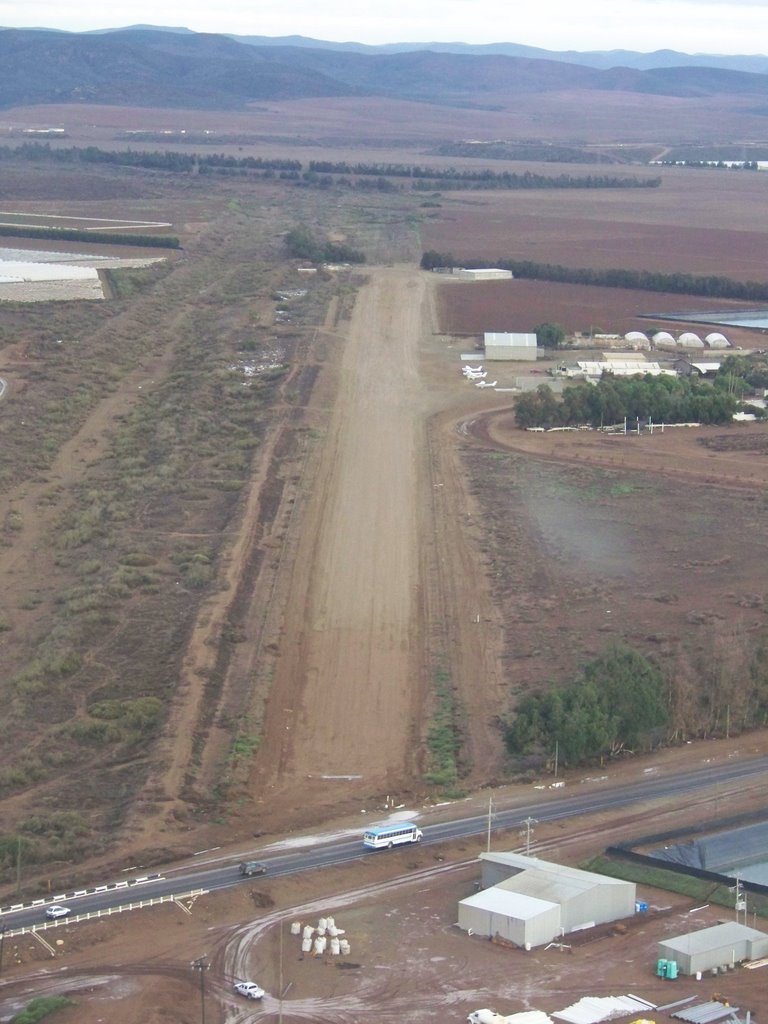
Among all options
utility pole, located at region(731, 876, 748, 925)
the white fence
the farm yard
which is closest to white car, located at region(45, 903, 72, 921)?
the white fence

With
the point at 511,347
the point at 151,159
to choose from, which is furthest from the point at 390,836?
the point at 151,159

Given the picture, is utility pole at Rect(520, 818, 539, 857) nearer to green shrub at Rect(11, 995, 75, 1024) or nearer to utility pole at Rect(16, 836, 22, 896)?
utility pole at Rect(16, 836, 22, 896)

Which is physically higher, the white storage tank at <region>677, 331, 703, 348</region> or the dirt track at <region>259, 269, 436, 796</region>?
the white storage tank at <region>677, 331, 703, 348</region>

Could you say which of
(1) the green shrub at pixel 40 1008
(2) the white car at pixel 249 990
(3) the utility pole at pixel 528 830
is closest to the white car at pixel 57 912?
(1) the green shrub at pixel 40 1008

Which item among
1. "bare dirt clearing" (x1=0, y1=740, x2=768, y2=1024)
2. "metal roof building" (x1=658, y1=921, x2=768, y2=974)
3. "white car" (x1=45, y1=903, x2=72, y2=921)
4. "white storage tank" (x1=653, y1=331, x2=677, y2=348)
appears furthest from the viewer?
"white storage tank" (x1=653, y1=331, x2=677, y2=348)

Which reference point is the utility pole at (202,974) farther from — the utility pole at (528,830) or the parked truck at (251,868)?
the utility pole at (528,830)
